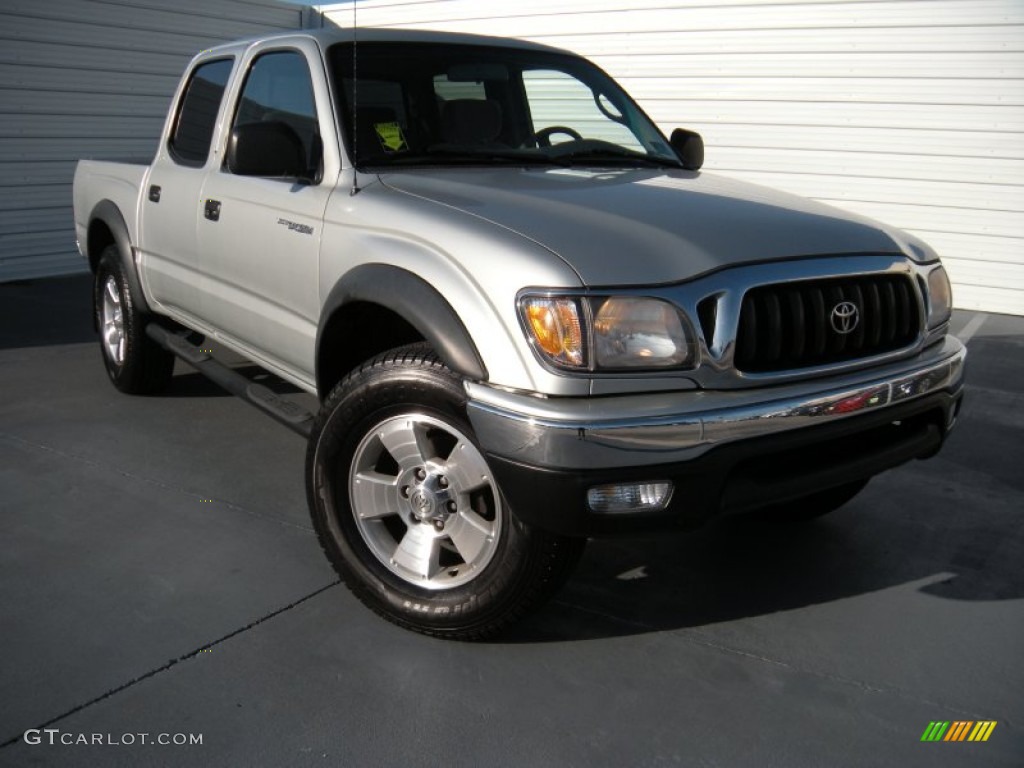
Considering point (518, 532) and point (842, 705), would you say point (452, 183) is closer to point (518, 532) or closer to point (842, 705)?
point (518, 532)

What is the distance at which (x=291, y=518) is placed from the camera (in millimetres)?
3918

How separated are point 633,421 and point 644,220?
68cm

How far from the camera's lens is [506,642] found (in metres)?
3.00

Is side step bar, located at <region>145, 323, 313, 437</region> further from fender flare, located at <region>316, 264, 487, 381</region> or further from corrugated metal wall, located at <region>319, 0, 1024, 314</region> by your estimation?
corrugated metal wall, located at <region>319, 0, 1024, 314</region>

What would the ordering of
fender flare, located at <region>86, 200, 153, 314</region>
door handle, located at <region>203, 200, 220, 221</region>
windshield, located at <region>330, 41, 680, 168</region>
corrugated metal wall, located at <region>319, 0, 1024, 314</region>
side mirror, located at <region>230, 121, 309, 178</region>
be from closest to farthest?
side mirror, located at <region>230, 121, 309, 178</region> → windshield, located at <region>330, 41, 680, 168</region> → door handle, located at <region>203, 200, 220, 221</region> → fender flare, located at <region>86, 200, 153, 314</region> → corrugated metal wall, located at <region>319, 0, 1024, 314</region>

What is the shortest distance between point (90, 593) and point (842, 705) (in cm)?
233

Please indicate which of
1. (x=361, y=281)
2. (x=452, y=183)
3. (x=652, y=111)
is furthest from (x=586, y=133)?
(x=652, y=111)

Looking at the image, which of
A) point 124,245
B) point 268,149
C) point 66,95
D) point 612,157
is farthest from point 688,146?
point 66,95

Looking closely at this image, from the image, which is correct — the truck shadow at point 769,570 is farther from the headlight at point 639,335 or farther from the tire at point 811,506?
the headlight at point 639,335

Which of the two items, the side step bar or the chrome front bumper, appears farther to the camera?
the side step bar

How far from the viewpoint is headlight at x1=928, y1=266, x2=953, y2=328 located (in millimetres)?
3221

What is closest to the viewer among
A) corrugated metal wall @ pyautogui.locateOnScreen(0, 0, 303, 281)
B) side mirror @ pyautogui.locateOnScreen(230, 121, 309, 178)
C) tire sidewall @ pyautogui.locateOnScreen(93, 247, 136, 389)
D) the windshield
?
side mirror @ pyautogui.locateOnScreen(230, 121, 309, 178)


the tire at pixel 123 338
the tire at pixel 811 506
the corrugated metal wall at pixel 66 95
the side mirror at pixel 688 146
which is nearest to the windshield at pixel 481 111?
the side mirror at pixel 688 146

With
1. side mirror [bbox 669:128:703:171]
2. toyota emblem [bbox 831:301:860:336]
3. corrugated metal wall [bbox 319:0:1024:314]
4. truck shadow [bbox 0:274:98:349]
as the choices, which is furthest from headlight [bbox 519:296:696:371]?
corrugated metal wall [bbox 319:0:1024:314]
